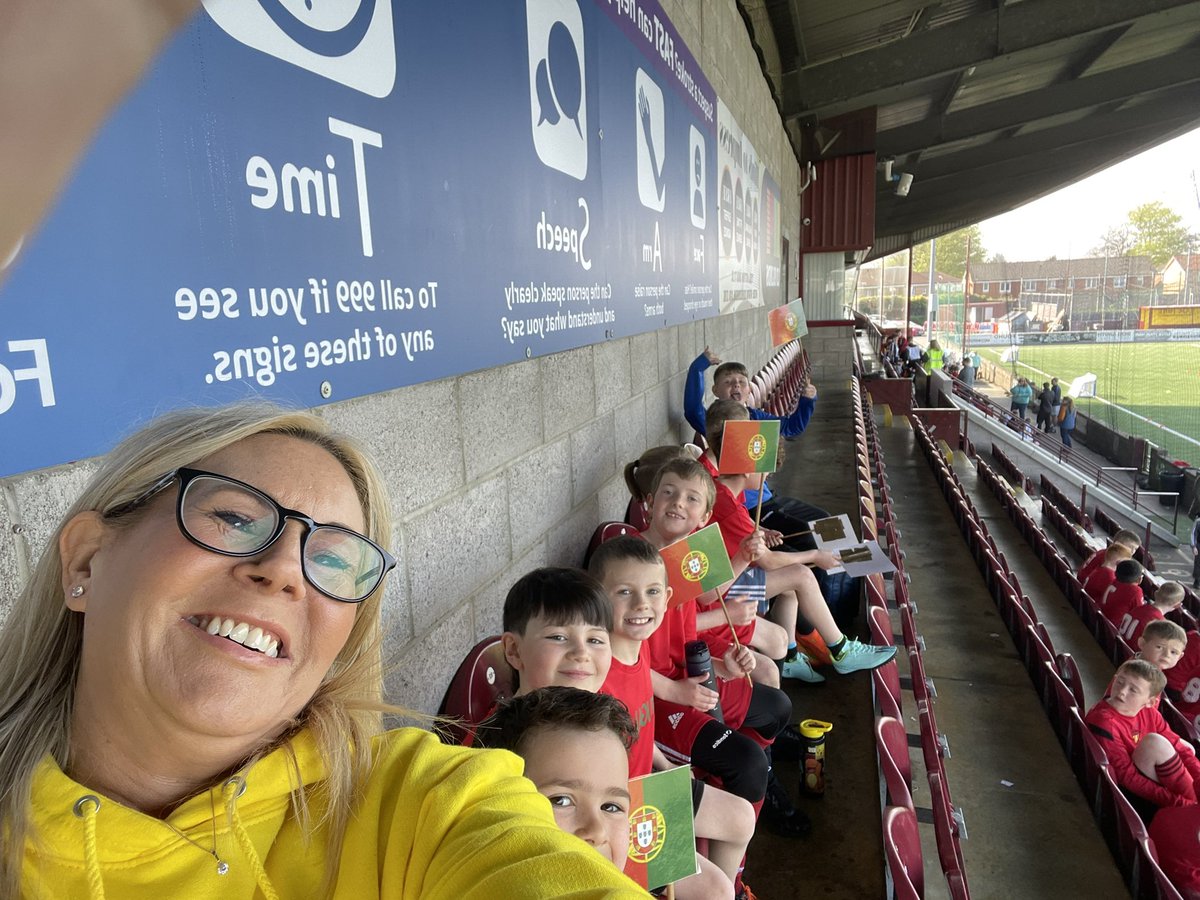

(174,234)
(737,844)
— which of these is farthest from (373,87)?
(737,844)

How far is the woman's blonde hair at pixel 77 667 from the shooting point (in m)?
0.75

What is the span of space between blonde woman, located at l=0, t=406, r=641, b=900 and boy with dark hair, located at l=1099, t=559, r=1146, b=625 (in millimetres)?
6898

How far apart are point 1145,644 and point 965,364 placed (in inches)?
1161

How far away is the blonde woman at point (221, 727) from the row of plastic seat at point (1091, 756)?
10.5ft

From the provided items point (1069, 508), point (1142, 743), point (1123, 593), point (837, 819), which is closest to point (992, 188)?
point (1069, 508)

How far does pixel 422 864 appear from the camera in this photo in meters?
0.73

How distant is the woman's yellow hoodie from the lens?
68 centimetres

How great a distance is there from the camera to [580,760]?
124 cm

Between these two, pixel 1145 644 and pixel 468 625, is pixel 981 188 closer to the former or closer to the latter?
pixel 1145 644

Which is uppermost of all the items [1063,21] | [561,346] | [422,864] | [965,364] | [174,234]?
[1063,21]

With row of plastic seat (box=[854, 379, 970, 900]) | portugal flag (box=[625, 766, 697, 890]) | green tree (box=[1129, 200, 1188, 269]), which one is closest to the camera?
portugal flag (box=[625, 766, 697, 890])

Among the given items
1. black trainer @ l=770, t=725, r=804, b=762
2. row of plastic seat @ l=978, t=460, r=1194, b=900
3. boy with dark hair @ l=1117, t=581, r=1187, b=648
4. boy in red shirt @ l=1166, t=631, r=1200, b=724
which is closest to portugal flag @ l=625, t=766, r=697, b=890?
black trainer @ l=770, t=725, r=804, b=762

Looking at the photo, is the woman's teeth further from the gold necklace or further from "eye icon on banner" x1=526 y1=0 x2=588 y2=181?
"eye icon on banner" x1=526 y1=0 x2=588 y2=181

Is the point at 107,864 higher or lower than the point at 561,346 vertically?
lower
